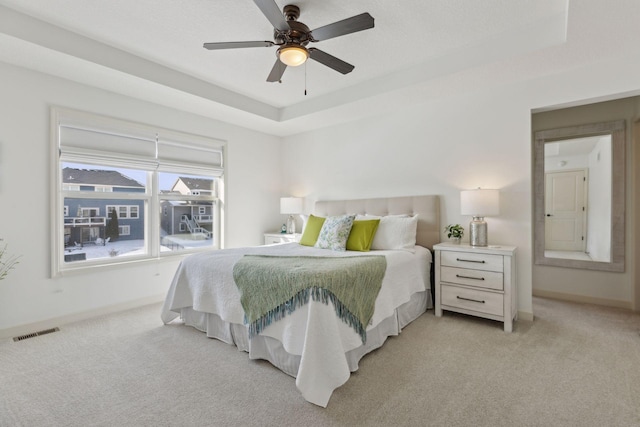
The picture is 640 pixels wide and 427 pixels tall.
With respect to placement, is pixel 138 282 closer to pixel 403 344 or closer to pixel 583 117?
pixel 403 344

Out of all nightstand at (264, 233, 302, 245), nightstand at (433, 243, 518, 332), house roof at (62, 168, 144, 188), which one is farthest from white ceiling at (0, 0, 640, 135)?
nightstand at (264, 233, 302, 245)

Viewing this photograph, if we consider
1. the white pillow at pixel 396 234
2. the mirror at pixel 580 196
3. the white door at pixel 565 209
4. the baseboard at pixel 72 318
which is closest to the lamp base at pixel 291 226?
the white pillow at pixel 396 234

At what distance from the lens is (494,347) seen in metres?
2.47

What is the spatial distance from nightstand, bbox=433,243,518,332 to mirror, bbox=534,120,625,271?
136 centimetres

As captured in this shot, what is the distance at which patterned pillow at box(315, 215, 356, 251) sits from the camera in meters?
3.28

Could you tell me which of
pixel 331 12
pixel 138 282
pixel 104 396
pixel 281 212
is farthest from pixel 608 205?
pixel 138 282

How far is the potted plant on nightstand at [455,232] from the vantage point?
3.29 m

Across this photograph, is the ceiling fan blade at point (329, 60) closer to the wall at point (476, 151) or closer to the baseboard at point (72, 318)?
the wall at point (476, 151)

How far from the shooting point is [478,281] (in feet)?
9.62

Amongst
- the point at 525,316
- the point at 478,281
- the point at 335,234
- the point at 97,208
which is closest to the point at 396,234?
the point at 335,234

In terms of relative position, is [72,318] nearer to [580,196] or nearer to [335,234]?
[335,234]

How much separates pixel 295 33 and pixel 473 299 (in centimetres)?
280

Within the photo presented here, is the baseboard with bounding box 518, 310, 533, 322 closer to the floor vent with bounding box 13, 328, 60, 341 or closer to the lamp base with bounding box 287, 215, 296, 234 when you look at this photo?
the lamp base with bounding box 287, 215, 296, 234

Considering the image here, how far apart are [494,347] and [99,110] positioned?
4.45 meters
